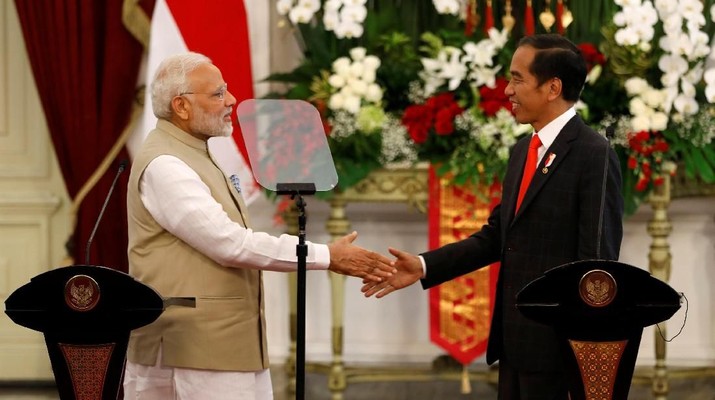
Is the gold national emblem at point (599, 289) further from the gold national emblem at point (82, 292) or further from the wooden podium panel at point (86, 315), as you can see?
the gold national emblem at point (82, 292)

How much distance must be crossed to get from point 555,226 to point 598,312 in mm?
423

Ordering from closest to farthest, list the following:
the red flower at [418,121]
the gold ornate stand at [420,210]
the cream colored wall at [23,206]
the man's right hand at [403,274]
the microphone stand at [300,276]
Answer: the microphone stand at [300,276] < the man's right hand at [403,274] < the red flower at [418,121] < the gold ornate stand at [420,210] < the cream colored wall at [23,206]

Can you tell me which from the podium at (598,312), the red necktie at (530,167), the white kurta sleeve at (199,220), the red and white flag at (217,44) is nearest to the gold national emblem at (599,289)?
the podium at (598,312)

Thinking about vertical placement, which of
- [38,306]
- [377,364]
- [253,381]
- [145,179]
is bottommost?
[377,364]

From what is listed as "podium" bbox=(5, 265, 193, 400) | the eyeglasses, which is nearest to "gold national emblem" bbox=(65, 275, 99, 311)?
"podium" bbox=(5, 265, 193, 400)

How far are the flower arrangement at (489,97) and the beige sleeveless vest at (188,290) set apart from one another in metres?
2.08

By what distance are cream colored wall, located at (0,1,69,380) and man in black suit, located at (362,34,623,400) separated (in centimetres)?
335

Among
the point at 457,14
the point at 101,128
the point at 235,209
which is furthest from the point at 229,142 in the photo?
the point at 235,209

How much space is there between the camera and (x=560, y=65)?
3.57 metres

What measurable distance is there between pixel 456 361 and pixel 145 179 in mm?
2852

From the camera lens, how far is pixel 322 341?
21.2ft

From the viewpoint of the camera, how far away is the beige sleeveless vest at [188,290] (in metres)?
3.40

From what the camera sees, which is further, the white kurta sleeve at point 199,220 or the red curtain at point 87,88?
the red curtain at point 87,88

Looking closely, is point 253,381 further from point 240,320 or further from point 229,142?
point 229,142
